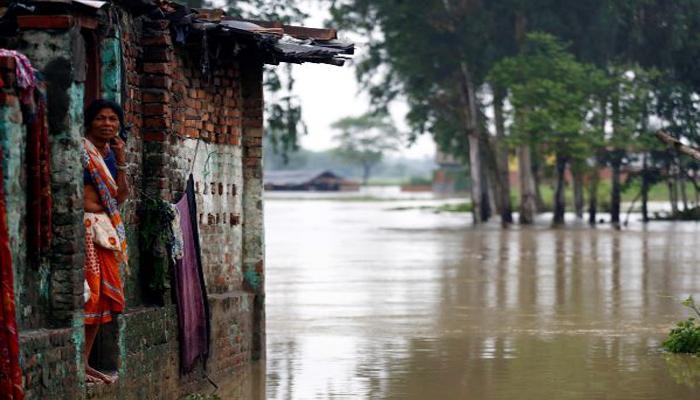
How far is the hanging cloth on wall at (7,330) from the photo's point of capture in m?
7.79

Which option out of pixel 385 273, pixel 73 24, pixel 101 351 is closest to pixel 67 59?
pixel 73 24

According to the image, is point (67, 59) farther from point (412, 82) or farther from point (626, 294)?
point (412, 82)

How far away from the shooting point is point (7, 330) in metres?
7.81

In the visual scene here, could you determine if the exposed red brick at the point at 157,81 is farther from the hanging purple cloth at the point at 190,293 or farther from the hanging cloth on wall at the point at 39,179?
the hanging cloth on wall at the point at 39,179

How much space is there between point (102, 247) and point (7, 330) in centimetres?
176

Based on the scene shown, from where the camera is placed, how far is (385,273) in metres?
25.0

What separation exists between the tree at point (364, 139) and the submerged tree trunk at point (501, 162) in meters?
112

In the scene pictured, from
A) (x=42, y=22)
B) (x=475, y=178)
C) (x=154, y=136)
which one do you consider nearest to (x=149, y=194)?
(x=154, y=136)

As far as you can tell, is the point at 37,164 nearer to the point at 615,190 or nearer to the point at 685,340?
the point at 685,340

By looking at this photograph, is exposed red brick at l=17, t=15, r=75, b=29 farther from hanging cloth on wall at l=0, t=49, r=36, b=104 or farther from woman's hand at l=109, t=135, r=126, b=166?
woman's hand at l=109, t=135, r=126, b=166

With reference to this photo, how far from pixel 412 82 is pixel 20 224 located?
144ft

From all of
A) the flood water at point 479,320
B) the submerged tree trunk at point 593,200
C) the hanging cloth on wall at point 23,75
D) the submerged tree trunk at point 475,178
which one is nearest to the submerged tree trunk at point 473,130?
the submerged tree trunk at point 475,178

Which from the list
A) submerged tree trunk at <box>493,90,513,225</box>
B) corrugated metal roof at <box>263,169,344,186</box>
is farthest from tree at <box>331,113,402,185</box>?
submerged tree trunk at <box>493,90,513,225</box>

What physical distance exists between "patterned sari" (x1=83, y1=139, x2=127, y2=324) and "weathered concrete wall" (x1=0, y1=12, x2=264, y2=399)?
40 cm
